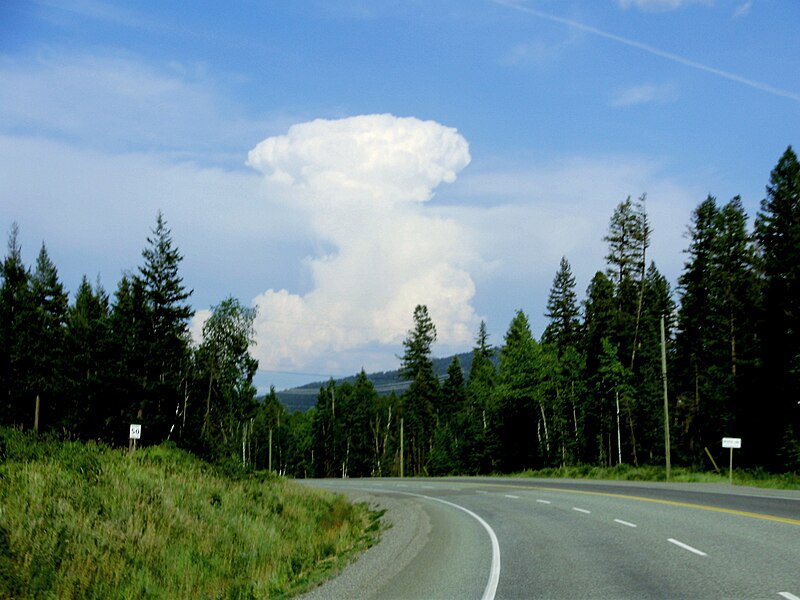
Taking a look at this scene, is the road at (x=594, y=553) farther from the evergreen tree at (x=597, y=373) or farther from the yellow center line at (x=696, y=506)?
the evergreen tree at (x=597, y=373)

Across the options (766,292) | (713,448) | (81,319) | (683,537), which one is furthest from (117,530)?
(81,319)

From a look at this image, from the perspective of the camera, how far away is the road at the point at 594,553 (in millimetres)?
9492

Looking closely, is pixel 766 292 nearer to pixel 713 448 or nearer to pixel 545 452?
pixel 713 448

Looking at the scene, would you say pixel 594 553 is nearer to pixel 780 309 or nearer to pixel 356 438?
pixel 780 309

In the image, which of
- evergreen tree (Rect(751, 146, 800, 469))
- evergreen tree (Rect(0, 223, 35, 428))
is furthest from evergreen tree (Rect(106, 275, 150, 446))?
evergreen tree (Rect(751, 146, 800, 469))

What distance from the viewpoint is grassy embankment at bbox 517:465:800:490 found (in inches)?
1237

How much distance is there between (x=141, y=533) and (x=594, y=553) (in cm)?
856

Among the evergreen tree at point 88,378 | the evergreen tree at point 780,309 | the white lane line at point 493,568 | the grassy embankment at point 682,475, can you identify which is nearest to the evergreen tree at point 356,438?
the evergreen tree at point 88,378

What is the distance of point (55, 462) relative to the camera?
690 inches

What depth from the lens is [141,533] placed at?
1393 cm

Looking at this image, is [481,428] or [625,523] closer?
[625,523]

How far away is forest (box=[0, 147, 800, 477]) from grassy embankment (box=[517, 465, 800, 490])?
478cm

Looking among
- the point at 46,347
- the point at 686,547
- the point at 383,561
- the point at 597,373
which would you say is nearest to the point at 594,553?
the point at 686,547

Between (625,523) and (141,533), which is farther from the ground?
(141,533)
